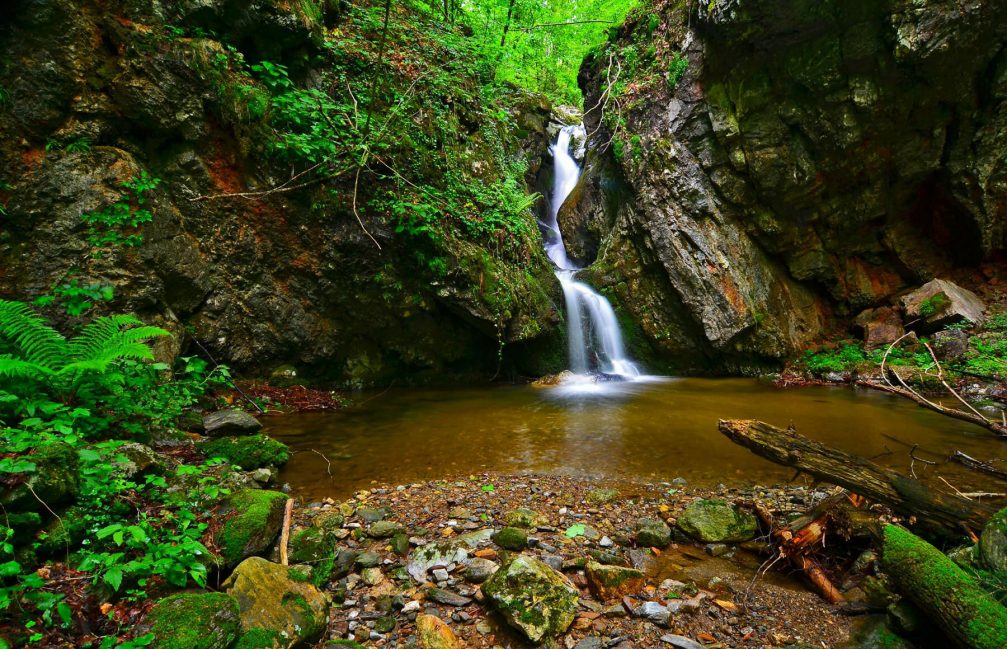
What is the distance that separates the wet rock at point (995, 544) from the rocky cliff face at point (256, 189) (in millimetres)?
7299

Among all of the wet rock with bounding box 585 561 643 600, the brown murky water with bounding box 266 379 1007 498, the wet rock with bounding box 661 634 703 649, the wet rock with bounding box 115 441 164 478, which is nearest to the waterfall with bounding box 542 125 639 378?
the brown murky water with bounding box 266 379 1007 498

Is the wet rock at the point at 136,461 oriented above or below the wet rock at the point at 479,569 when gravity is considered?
above

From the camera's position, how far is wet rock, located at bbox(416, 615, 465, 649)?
214 cm

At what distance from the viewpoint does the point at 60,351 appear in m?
3.27

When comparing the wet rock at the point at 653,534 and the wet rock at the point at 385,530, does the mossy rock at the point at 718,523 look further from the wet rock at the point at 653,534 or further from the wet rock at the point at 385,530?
the wet rock at the point at 385,530

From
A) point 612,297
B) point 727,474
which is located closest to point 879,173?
point 612,297

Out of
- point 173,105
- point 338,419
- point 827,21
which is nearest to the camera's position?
point 173,105

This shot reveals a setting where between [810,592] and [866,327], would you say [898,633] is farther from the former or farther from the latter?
[866,327]

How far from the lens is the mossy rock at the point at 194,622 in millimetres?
1712

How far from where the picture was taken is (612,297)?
41.4 feet

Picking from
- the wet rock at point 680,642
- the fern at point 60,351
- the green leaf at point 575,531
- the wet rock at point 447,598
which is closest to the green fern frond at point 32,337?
the fern at point 60,351

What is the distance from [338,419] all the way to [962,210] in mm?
15898

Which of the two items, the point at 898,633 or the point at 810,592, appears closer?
the point at 898,633

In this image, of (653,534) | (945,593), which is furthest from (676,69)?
(945,593)
